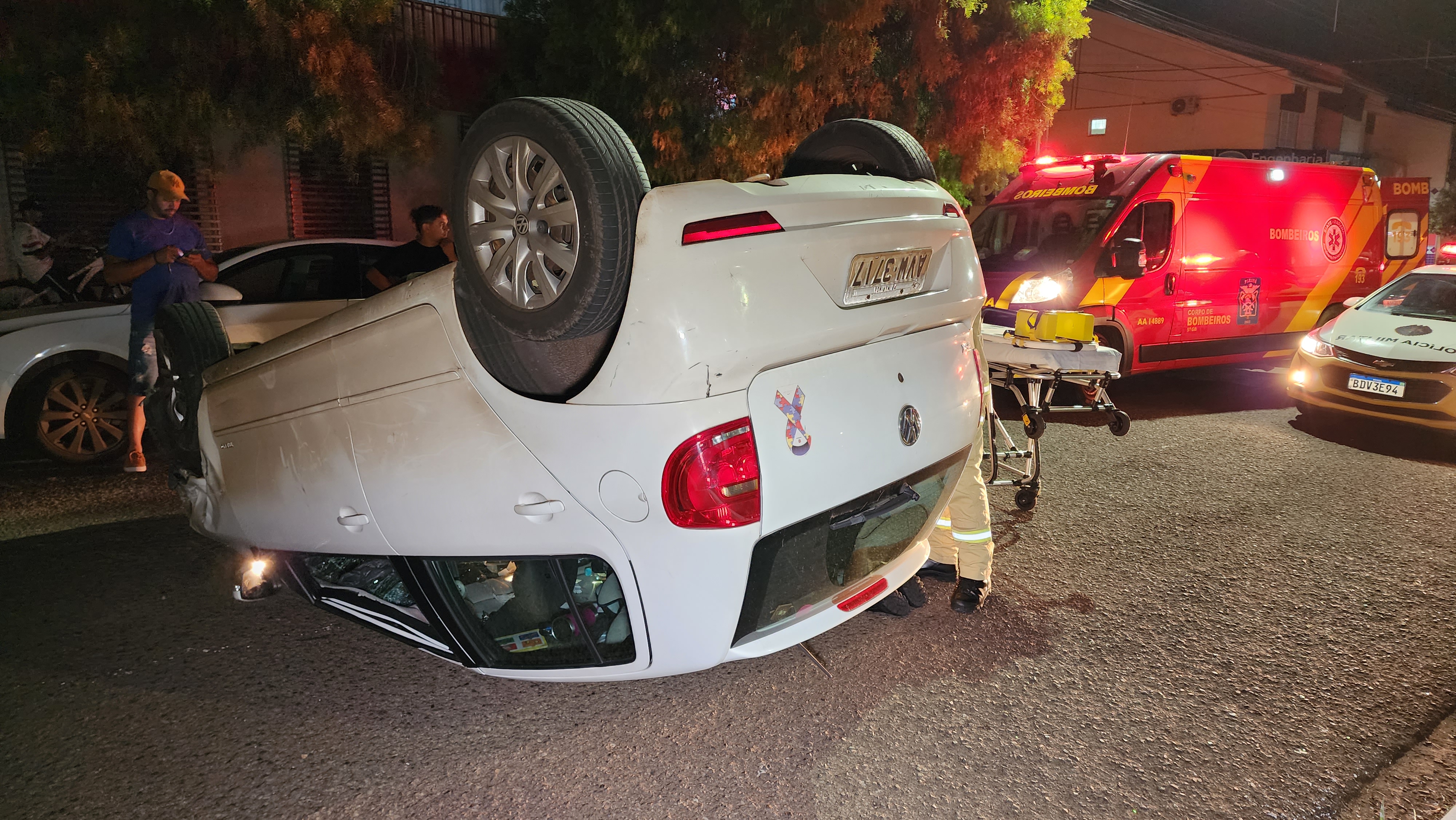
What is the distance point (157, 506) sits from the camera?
520 cm

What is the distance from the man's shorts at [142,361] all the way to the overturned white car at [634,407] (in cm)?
290

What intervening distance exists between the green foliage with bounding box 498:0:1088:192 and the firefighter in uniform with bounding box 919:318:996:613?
620cm

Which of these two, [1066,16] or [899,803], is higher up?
[1066,16]

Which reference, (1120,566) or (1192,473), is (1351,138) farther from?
(1120,566)

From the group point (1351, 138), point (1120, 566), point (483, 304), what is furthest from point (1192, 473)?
point (1351, 138)

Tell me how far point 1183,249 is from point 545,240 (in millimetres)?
7813

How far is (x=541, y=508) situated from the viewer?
8.07ft

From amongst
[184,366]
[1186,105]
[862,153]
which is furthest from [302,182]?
[1186,105]

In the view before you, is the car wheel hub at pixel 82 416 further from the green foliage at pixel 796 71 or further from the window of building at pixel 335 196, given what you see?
the window of building at pixel 335 196

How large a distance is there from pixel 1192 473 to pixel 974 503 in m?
3.20

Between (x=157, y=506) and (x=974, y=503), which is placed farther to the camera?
(x=157, y=506)

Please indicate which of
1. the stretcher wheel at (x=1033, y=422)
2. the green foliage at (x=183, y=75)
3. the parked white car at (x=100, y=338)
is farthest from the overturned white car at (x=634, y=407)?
the green foliage at (x=183, y=75)

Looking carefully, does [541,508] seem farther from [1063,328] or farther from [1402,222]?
[1402,222]

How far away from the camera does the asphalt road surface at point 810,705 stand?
2.52 m
